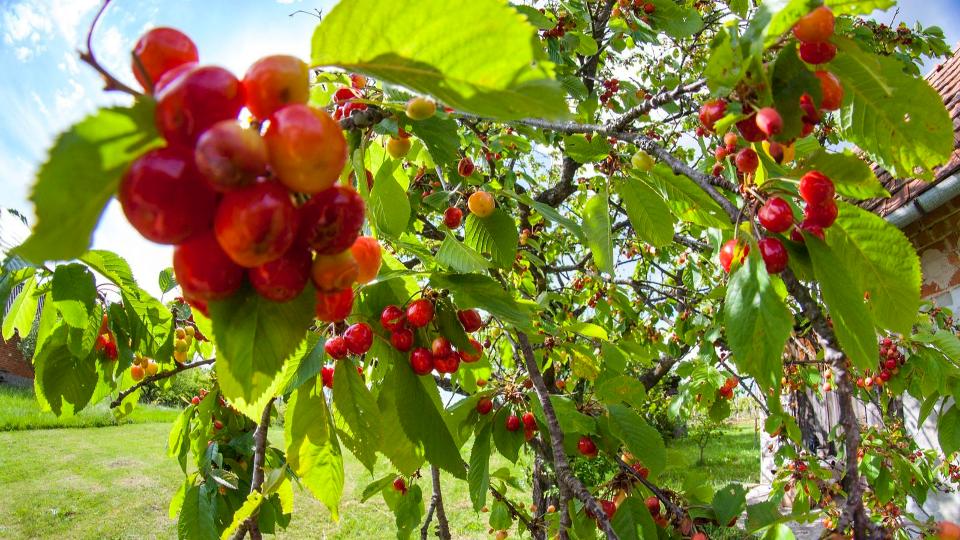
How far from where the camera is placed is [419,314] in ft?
4.32

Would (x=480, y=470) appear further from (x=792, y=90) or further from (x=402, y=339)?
(x=792, y=90)

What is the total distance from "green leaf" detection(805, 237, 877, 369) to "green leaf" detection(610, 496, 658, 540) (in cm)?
113

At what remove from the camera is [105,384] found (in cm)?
194

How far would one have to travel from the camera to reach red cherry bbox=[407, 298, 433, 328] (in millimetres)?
1311

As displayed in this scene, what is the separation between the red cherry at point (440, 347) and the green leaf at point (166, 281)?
1535 millimetres

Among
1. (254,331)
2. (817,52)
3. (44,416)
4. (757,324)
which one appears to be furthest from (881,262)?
(44,416)

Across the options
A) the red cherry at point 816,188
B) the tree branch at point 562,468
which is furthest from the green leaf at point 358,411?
the red cherry at point 816,188

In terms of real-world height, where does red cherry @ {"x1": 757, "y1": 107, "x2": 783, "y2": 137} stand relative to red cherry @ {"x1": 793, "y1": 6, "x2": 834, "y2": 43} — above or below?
below

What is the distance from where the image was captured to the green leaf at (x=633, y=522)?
1778mm

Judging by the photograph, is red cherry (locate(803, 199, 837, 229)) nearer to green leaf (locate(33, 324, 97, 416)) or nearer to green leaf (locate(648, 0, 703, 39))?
green leaf (locate(33, 324, 97, 416))

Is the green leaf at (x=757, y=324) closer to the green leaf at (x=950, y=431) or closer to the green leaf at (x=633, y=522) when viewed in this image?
the green leaf at (x=633, y=522)

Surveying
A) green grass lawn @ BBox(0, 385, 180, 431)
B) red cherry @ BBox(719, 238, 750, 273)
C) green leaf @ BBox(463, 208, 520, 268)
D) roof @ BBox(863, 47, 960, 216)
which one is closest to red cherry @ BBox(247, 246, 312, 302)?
red cherry @ BBox(719, 238, 750, 273)

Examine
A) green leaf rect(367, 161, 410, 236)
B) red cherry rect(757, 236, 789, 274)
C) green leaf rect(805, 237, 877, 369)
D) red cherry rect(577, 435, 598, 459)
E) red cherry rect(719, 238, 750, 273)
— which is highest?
green leaf rect(367, 161, 410, 236)

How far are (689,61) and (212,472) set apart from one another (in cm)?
555
